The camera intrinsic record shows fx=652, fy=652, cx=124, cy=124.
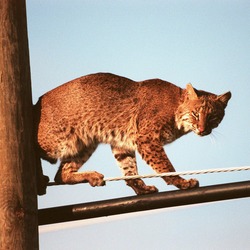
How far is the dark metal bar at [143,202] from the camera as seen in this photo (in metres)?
3.93

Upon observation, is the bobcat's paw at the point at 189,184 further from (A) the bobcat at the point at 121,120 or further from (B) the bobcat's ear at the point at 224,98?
(B) the bobcat's ear at the point at 224,98

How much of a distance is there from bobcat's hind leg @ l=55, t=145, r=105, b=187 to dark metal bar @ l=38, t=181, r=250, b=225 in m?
1.47

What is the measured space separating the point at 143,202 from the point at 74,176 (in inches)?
77.9

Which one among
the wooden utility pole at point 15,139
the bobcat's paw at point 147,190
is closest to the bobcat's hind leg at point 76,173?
the bobcat's paw at point 147,190

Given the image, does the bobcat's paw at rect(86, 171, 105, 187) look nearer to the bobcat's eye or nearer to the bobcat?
the bobcat

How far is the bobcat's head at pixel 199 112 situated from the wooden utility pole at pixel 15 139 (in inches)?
124

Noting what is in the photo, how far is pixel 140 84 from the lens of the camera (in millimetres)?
7246

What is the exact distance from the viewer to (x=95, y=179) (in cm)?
581

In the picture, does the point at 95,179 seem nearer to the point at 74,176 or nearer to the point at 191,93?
the point at 74,176

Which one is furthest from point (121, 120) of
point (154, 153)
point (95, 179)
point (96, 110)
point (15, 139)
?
point (15, 139)

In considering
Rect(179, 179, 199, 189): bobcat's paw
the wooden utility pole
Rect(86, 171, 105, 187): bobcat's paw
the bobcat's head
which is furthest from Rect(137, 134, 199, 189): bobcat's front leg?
the wooden utility pole

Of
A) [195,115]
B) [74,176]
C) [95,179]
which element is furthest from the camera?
[195,115]

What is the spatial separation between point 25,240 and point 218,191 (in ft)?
3.93

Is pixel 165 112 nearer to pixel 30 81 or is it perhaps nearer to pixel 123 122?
pixel 123 122
